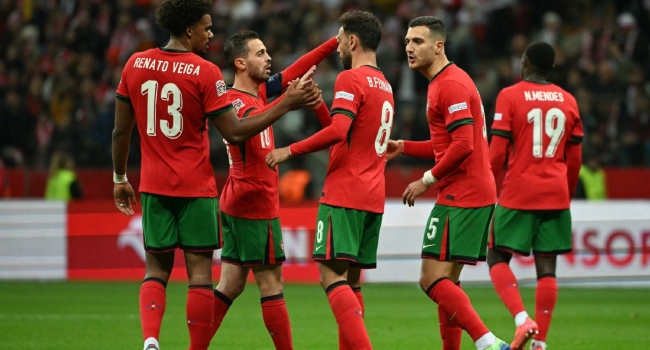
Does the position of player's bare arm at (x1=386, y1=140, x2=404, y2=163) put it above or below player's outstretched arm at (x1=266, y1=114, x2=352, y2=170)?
below

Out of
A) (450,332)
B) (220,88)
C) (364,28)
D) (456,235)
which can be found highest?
(364,28)

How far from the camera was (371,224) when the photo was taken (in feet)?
23.1

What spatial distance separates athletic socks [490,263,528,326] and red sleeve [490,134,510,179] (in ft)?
2.42

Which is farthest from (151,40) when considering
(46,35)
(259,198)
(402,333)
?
(259,198)

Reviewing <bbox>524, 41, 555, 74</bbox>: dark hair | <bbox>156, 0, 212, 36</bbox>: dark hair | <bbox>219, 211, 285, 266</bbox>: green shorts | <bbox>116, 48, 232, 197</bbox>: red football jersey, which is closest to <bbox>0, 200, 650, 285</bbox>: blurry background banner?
<bbox>524, 41, 555, 74</bbox>: dark hair

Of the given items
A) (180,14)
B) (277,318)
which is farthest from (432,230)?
(180,14)

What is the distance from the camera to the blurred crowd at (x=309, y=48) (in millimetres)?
16484

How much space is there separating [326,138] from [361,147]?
0.40 metres

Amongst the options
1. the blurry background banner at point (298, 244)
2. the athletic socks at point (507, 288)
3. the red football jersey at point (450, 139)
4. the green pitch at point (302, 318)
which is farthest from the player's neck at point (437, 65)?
the blurry background banner at point (298, 244)

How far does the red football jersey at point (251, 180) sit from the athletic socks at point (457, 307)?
123cm

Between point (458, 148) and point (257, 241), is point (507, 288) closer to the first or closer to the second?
point (458, 148)

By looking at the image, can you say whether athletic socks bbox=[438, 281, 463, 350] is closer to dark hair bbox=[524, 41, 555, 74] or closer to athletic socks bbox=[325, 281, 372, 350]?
athletic socks bbox=[325, 281, 372, 350]

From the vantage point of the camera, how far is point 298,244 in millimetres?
15156

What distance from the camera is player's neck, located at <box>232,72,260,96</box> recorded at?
7414 mm
